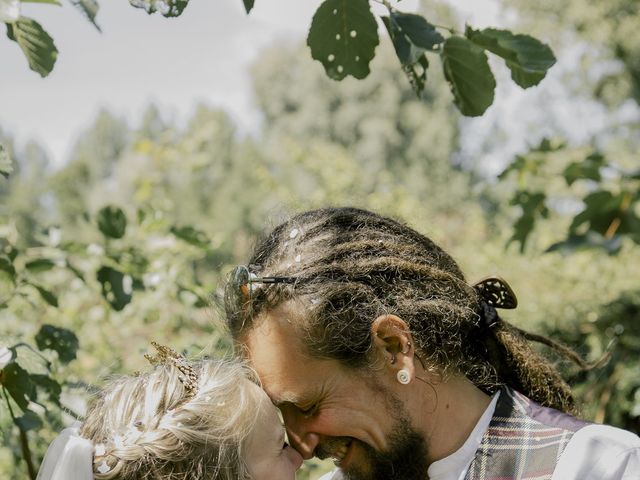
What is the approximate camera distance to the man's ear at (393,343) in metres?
2.15

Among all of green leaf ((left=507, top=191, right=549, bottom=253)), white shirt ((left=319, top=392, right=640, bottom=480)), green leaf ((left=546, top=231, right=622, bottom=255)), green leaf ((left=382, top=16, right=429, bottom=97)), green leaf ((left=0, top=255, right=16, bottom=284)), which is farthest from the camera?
green leaf ((left=507, top=191, right=549, bottom=253))

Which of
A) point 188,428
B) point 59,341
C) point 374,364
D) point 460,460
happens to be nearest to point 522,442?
point 460,460

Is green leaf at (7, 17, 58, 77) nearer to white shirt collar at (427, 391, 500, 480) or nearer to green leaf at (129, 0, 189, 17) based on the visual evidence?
green leaf at (129, 0, 189, 17)

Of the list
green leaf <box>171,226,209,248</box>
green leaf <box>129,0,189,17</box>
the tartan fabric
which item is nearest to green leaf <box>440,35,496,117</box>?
green leaf <box>129,0,189,17</box>

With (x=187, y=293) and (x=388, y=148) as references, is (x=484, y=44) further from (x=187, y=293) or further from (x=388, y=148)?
(x=388, y=148)

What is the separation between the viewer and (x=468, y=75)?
156 centimetres

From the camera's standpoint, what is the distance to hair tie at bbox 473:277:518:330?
238cm

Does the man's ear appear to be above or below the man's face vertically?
above

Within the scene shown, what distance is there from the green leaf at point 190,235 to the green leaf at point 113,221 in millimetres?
250

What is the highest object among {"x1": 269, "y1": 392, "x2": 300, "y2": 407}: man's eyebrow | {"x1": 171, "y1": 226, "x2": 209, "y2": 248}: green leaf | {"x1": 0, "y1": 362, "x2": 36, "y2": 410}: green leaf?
{"x1": 171, "y1": 226, "x2": 209, "y2": 248}: green leaf

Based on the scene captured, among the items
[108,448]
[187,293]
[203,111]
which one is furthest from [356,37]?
[203,111]

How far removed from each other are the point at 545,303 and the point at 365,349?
4947 mm

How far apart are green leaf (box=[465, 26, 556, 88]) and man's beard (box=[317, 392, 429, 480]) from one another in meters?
0.97

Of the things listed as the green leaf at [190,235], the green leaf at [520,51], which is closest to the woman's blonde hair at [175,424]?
the green leaf at [190,235]
